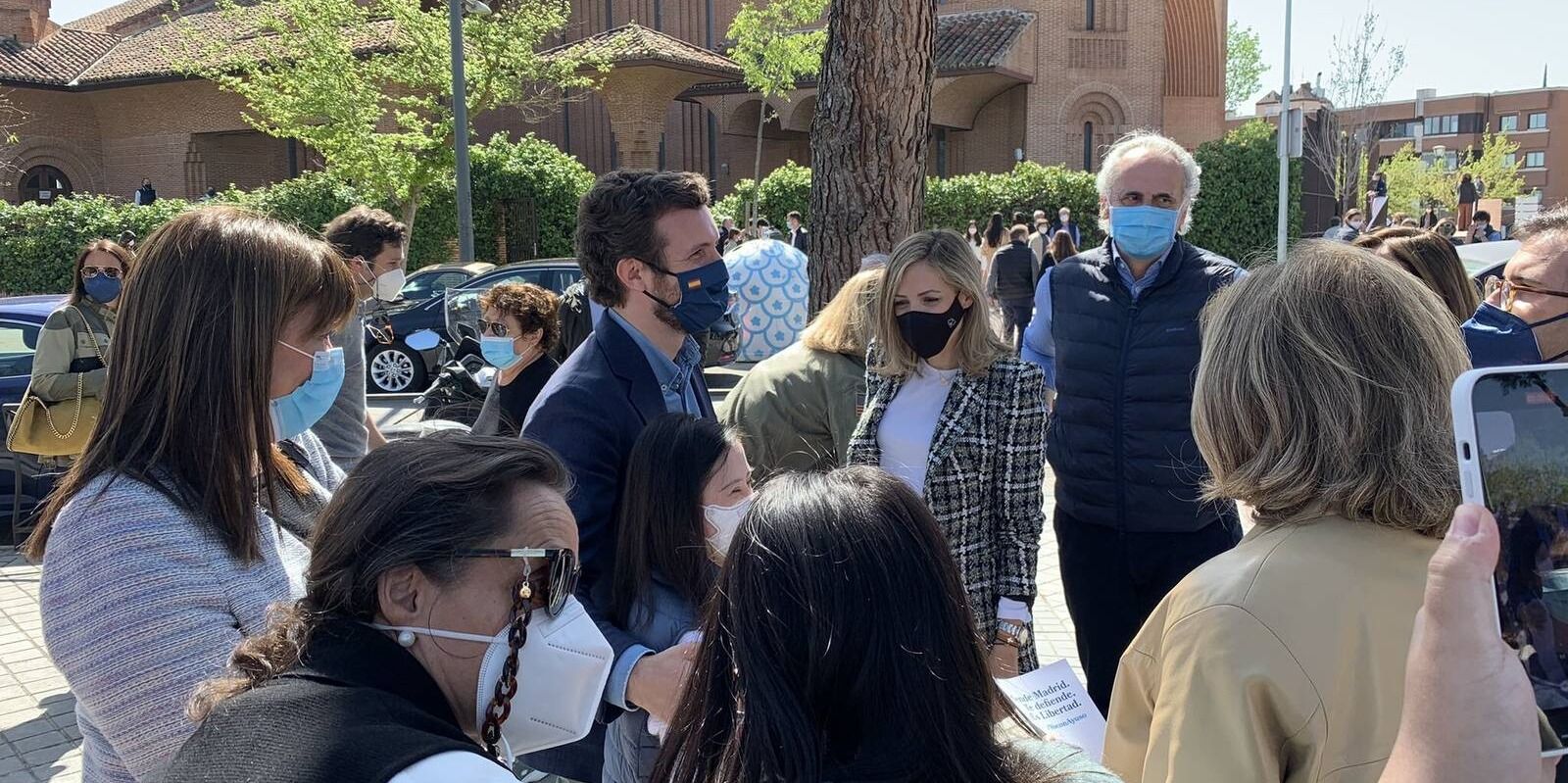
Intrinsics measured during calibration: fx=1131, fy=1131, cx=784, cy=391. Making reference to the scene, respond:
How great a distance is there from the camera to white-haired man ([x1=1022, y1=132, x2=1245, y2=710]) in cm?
355

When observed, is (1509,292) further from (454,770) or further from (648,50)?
(648,50)

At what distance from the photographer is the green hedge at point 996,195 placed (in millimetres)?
25531

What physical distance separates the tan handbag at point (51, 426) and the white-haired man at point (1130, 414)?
5.09m

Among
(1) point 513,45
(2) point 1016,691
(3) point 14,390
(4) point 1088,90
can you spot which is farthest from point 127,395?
(4) point 1088,90

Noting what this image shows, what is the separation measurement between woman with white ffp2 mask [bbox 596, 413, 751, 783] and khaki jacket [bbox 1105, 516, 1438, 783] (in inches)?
48.0

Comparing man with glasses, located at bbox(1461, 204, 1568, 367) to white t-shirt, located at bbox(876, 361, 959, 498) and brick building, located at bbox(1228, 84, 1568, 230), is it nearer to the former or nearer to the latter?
white t-shirt, located at bbox(876, 361, 959, 498)

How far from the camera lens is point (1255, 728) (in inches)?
57.6

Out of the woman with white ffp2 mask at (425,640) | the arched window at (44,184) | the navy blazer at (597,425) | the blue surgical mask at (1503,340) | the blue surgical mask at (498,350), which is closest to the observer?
the woman with white ffp2 mask at (425,640)

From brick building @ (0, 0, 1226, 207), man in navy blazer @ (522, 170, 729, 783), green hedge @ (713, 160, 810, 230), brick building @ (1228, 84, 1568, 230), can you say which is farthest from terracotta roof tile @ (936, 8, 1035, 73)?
brick building @ (1228, 84, 1568, 230)

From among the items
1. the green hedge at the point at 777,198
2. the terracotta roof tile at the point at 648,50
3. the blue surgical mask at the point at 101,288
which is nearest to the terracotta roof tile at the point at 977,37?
the green hedge at the point at 777,198

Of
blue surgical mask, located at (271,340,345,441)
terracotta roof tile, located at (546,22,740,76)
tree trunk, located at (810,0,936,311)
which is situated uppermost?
terracotta roof tile, located at (546,22,740,76)

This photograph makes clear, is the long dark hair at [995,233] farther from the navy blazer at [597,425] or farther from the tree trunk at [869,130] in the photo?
the navy blazer at [597,425]

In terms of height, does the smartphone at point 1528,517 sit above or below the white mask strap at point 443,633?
above

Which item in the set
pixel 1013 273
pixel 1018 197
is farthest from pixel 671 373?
pixel 1018 197
